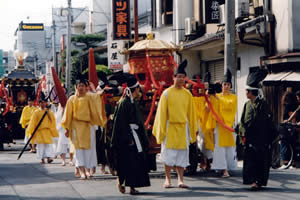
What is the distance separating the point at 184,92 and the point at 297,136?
440 cm

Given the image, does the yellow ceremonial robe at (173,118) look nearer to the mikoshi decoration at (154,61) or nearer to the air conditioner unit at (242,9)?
the mikoshi decoration at (154,61)

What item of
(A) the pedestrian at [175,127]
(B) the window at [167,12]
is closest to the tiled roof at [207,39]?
(B) the window at [167,12]

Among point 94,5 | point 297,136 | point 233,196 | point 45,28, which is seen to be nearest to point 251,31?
point 297,136

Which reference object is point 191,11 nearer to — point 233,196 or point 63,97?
point 63,97

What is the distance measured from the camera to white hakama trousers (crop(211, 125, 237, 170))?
36.6 ft

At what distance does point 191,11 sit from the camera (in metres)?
24.8

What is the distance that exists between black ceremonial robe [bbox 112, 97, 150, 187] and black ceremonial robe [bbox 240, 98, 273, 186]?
163 cm

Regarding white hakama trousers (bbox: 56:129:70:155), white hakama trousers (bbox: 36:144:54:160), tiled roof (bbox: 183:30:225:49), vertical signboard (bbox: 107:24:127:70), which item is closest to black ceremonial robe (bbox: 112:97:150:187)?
white hakama trousers (bbox: 56:129:70:155)

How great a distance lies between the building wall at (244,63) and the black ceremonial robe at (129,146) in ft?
28.9

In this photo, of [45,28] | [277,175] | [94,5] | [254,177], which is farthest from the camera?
[45,28]

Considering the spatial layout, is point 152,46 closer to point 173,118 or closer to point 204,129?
point 204,129

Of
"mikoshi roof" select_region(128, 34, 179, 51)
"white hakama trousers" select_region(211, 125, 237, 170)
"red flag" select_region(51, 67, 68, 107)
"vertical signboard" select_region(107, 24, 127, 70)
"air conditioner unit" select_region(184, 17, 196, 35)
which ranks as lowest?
"white hakama trousers" select_region(211, 125, 237, 170)

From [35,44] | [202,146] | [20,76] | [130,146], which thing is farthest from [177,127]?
[35,44]

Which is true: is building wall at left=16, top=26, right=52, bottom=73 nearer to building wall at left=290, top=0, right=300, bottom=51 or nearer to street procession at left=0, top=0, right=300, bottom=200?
street procession at left=0, top=0, right=300, bottom=200
